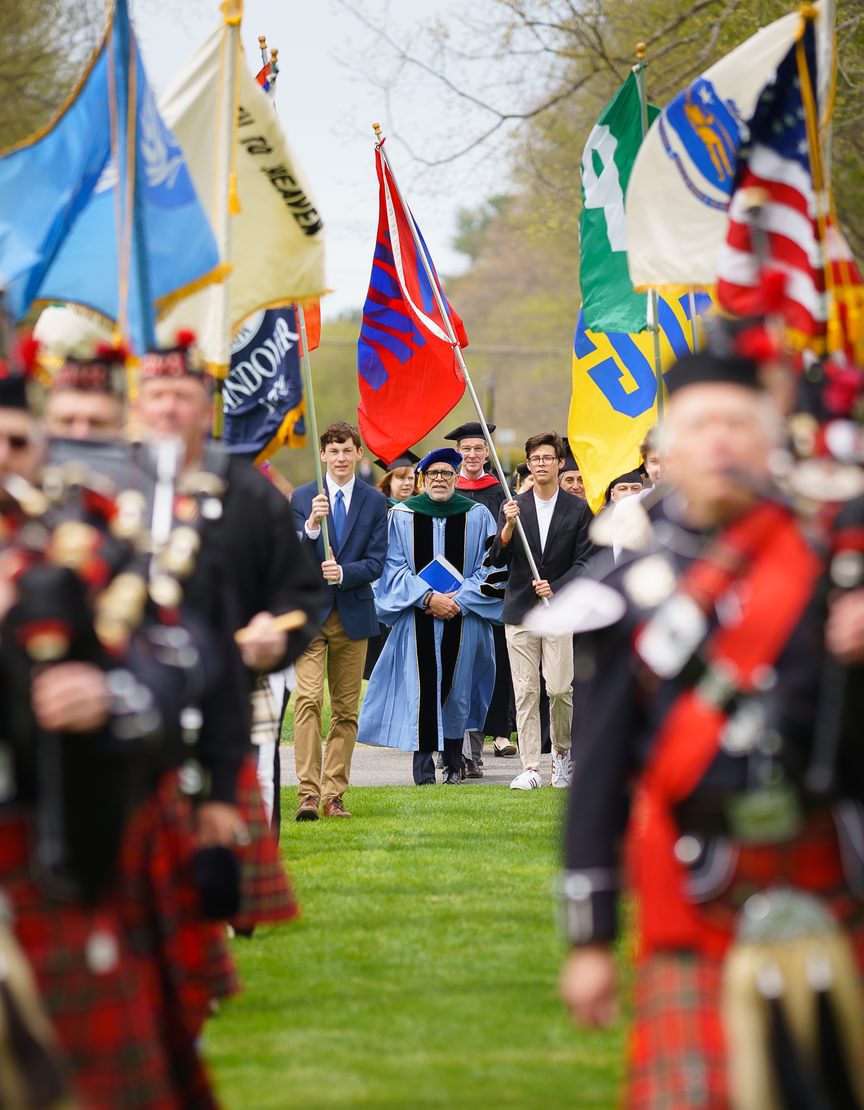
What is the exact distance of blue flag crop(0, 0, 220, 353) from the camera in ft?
24.7

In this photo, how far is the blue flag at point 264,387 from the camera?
10.0 metres

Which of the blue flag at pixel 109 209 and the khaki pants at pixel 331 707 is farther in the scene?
the khaki pants at pixel 331 707

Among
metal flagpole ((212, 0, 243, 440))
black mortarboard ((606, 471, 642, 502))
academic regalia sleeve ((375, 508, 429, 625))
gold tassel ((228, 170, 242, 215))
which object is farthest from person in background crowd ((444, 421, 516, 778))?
metal flagpole ((212, 0, 243, 440))

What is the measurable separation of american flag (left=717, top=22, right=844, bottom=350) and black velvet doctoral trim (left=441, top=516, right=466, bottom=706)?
7.00 m

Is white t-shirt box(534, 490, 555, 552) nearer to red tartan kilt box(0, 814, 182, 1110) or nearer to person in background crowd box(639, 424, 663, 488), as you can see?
person in background crowd box(639, 424, 663, 488)

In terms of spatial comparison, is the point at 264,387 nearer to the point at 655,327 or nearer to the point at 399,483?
the point at 655,327

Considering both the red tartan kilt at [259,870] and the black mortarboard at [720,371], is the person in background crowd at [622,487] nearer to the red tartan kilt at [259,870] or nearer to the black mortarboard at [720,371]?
the red tartan kilt at [259,870]

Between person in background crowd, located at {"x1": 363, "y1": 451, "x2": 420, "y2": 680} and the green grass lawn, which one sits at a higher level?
person in background crowd, located at {"x1": 363, "y1": 451, "x2": 420, "y2": 680}

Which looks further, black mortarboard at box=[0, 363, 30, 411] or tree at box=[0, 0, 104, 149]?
tree at box=[0, 0, 104, 149]

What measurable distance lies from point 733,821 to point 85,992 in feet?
4.25

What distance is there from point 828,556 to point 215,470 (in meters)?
2.70

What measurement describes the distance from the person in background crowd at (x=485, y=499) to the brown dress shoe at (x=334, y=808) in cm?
278

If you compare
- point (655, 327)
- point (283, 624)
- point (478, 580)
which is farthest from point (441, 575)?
point (283, 624)

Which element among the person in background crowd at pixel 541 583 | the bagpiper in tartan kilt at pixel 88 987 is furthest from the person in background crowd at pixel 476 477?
the bagpiper in tartan kilt at pixel 88 987
